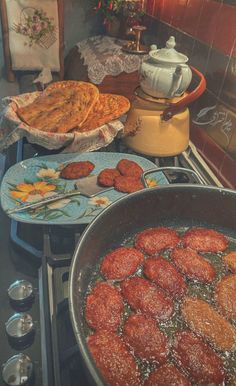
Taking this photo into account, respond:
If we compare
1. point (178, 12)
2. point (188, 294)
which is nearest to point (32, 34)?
point (178, 12)

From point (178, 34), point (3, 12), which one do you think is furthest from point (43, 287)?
point (3, 12)

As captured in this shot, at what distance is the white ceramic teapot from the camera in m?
1.04

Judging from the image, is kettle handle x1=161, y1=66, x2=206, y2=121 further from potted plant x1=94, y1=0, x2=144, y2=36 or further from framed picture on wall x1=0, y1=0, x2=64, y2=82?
framed picture on wall x1=0, y1=0, x2=64, y2=82

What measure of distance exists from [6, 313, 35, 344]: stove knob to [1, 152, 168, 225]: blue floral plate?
0.25 m

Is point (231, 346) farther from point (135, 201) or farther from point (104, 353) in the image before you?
point (135, 201)

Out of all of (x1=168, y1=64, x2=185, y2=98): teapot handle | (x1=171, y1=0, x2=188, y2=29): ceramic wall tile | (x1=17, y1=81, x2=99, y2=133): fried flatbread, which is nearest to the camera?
(x1=168, y1=64, x2=185, y2=98): teapot handle

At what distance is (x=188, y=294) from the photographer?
769 millimetres

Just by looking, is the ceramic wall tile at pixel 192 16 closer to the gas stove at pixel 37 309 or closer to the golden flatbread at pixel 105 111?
the golden flatbread at pixel 105 111

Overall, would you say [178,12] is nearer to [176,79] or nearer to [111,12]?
[176,79]

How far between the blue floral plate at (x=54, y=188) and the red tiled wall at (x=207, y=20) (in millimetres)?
519

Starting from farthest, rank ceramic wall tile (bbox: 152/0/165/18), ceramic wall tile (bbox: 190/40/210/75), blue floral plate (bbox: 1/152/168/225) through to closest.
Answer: ceramic wall tile (bbox: 152/0/165/18)
ceramic wall tile (bbox: 190/40/210/75)
blue floral plate (bbox: 1/152/168/225)

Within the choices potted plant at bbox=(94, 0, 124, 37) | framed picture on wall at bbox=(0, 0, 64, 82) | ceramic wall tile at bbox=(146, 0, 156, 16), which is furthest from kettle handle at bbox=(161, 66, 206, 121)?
framed picture on wall at bbox=(0, 0, 64, 82)

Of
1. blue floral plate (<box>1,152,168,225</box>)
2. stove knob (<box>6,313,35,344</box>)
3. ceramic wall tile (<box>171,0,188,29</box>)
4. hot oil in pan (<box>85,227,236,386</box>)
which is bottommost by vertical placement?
stove knob (<box>6,313,35,344</box>)

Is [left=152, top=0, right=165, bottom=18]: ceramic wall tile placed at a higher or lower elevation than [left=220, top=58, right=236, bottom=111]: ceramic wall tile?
higher
